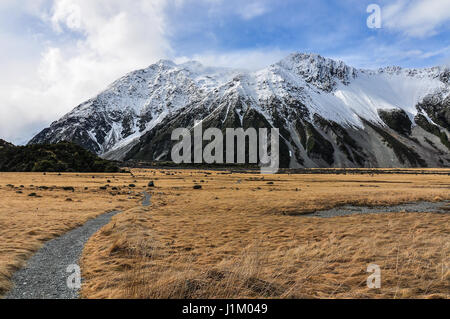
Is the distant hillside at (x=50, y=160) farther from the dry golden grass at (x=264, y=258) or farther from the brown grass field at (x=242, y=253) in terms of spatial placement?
the dry golden grass at (x=264, y=258)

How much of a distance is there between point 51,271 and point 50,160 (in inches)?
4507

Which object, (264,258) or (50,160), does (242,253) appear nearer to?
(264,258)

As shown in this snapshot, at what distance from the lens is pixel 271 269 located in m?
9.88

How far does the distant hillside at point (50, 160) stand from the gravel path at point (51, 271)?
103 metres

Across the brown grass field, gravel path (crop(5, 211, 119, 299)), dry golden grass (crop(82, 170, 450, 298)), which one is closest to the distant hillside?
the brown grass field

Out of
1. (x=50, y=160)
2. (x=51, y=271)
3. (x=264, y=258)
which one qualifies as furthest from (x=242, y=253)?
(x=50, y=160)

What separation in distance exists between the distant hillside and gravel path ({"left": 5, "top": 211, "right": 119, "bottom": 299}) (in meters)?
103

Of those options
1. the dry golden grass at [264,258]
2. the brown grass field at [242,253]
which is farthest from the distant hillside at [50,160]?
the dry golden grass at [264,258]

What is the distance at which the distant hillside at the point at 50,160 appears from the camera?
10431 centimetres

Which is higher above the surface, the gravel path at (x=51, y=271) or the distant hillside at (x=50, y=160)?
the distant hillside at (x=50, y=160)

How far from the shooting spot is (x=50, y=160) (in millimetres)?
105500

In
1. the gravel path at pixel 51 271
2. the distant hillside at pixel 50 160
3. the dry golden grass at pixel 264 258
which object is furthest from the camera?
the distant hillside at pixel 50 160
